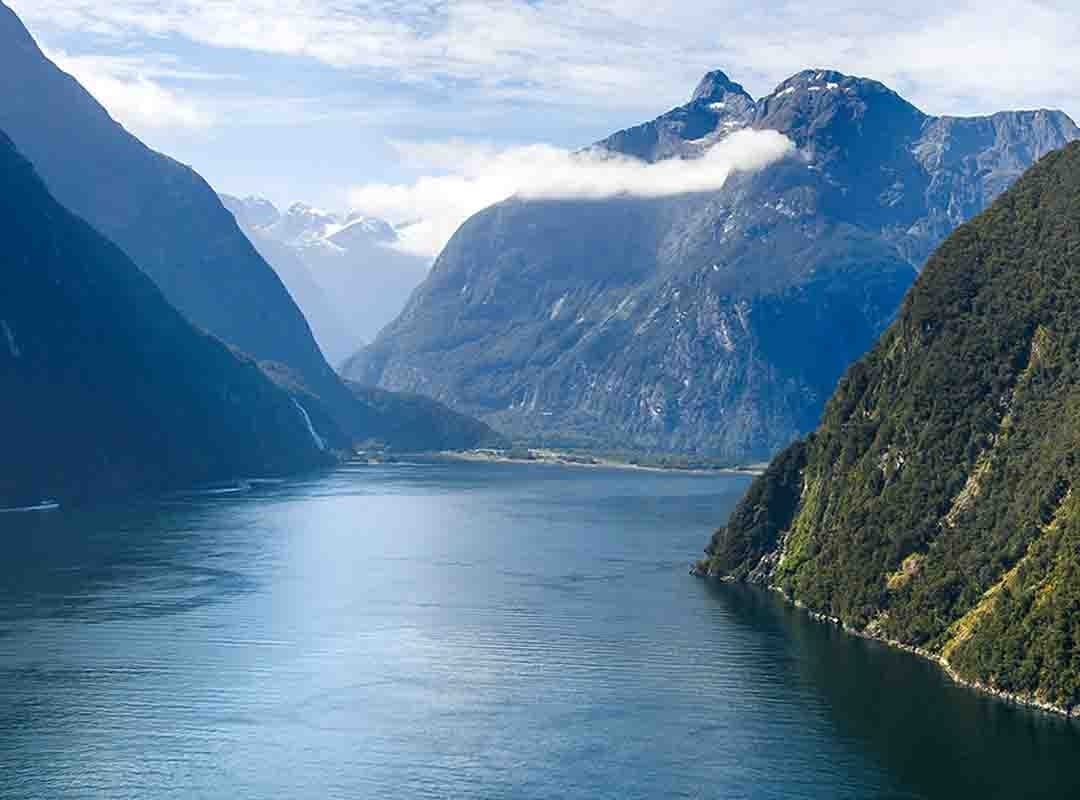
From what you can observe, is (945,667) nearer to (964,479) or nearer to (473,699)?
(964,479)

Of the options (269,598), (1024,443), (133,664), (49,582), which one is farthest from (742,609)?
(49,582)

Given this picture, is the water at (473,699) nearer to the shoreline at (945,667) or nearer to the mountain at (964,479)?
the shoreline at (945,667)

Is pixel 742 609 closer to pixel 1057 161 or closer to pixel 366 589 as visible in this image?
pixel 366 589

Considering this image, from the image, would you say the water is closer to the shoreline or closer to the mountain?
the shoreline

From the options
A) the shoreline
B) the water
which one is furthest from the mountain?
the water

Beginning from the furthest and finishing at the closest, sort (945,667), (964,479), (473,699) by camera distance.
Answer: (964,479), (945,667), (473,699)

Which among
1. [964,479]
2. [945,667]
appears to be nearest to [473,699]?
[945,667]
